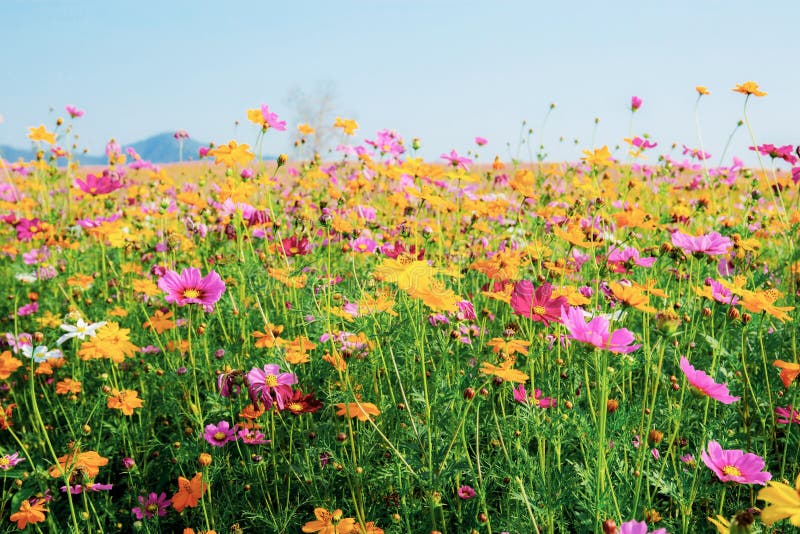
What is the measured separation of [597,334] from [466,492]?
0.51m

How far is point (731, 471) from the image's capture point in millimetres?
969

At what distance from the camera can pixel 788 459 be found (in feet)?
4.64

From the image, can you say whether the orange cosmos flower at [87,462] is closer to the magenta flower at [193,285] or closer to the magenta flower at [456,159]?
the magenta flower at [193,285]

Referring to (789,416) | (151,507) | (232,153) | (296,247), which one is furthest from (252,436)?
(789,416)

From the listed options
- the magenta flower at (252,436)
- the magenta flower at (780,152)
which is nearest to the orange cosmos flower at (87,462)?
the magenta flower at (252,436)

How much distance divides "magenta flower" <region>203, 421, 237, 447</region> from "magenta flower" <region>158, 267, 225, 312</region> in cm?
31

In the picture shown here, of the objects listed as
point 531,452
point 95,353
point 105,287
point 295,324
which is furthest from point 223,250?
point 531,452

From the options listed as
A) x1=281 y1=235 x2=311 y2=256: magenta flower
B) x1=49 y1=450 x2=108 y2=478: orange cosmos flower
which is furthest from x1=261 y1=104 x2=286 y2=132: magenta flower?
x1=49 y1=450 x2=108 y2=478: orange cosmos flower

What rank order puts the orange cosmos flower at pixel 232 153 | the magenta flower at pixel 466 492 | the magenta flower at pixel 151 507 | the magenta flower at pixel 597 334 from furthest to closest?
the orange cosmos flower at pixel 232 153
the magenta flower at pixel 151 507
the magenta flower at pixel 466 492
the magenta flower at pixel 597 334

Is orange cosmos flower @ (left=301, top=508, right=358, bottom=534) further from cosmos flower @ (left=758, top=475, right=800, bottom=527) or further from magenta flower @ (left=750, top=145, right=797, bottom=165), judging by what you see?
magenta flower @ (left=750, top=145, right=797, bottom=165)

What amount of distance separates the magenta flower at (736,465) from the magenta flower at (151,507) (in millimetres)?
1148

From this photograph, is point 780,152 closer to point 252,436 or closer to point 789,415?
point 789,415

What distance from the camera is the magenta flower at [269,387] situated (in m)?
1.14

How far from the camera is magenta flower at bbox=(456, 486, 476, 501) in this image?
3.70 ft
